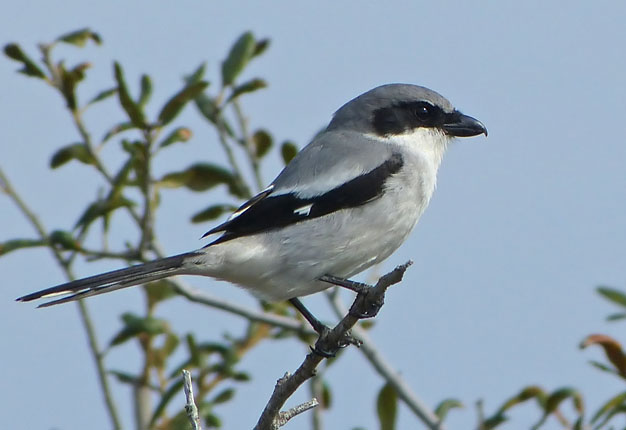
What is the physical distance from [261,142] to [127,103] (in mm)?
681

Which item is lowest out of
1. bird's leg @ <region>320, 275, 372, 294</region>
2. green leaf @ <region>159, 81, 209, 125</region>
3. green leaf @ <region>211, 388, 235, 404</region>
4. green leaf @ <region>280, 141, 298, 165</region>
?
bird's leg @ <region>320, 275, 372, 294</region>

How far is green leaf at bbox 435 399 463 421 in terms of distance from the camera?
414cm

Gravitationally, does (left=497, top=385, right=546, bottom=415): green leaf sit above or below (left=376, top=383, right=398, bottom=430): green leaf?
below

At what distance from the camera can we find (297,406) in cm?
316

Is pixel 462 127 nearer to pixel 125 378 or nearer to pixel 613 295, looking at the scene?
pixel 613 295

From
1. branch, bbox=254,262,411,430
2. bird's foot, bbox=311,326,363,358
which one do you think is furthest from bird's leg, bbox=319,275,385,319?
bird's foot, bbox=311,326,363,358

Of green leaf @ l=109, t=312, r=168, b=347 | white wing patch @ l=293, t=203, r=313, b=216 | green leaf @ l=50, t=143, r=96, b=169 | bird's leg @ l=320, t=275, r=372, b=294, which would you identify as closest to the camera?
bird's leg @ l=320, t=275, r=372, b=294

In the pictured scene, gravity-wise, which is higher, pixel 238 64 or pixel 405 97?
pixel 238 64

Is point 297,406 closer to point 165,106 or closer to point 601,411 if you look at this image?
point 601,411

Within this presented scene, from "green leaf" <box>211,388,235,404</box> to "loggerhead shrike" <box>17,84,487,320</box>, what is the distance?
570 millimetres

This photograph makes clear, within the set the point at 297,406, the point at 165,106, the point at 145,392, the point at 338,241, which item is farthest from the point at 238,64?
the point at 297,406

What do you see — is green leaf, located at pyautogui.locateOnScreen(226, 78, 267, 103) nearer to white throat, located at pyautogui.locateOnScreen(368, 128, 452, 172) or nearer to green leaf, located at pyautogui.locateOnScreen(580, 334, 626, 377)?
white throat, located at pyautogui.locateOnScreen(368, 128, 452, 172)

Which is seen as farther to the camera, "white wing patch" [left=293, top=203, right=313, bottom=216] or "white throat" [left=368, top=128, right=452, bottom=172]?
"white throat" [left=368, top=128, right=452, bottom=172]

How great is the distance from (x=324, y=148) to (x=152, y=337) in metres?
1.12
